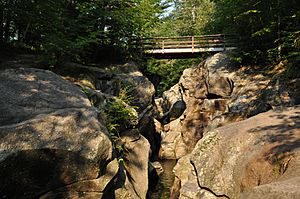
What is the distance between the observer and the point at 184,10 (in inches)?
1754

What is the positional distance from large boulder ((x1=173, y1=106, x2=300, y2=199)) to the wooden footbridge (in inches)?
609

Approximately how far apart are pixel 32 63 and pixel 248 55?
12354mm

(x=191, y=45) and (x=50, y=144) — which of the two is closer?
(x=50, y=144)

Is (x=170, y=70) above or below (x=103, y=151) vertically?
above

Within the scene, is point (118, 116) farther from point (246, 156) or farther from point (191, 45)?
point (191, 45)

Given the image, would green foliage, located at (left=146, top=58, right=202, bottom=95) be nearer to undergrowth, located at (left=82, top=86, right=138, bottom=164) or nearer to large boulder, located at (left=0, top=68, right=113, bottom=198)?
undergrowth, located at (left=82, top=86, right=138, bottom=164)

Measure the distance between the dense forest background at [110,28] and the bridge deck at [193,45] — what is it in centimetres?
204

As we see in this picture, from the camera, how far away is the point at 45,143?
19.5 ft

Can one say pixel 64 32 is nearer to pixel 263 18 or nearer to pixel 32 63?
pixel 32 63

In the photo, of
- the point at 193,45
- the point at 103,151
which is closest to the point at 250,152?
the point at 103,151

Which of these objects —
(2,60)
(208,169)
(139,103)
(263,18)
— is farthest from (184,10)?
(208,169)

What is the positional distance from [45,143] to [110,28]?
1303cm

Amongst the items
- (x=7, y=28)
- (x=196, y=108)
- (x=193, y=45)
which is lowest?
(x=196, y=108)

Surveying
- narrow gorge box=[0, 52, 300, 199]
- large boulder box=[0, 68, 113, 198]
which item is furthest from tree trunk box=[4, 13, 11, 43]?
large boulder box=[0, 68, 113, 198]
